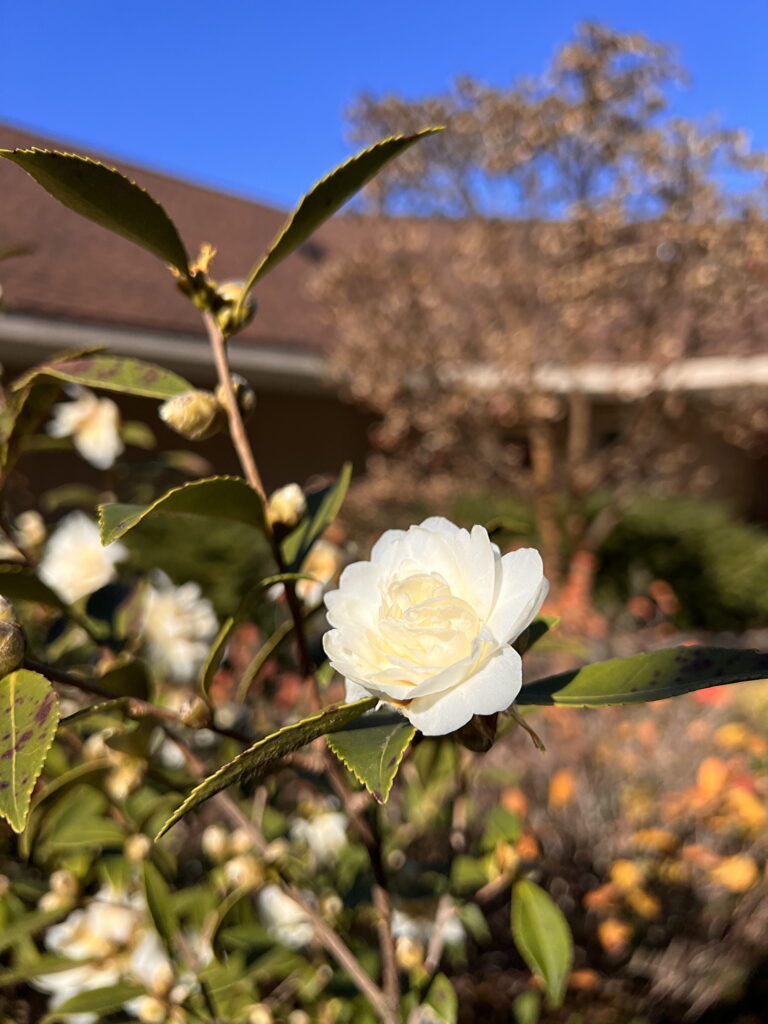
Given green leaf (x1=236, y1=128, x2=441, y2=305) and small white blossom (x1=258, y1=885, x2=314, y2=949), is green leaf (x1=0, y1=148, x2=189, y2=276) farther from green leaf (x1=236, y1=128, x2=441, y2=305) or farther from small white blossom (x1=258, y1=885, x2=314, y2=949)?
small white blossom (x1=258, y1=885, x2=314, y2=949)

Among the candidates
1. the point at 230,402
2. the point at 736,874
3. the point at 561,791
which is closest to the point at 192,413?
the point at 230,402

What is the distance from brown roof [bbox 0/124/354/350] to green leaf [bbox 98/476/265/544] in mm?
3513

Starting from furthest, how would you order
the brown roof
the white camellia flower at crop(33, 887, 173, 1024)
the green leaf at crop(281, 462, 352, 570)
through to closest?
the brown roof < the white camellia flower at crop(33, 887, 173, 1024) < the green leaf at crop(281, 462, 352, 570)

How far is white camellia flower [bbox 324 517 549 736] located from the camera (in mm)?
602

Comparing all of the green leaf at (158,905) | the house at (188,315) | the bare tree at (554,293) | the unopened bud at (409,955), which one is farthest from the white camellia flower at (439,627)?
the bare tree at (554,293)

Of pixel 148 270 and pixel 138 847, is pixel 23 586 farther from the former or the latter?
pixel 148 270

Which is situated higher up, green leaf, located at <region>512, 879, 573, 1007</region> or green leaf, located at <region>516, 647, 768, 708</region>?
green leaf, located at <region>516, 647, 768, 708</region>

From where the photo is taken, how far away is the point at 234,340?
20.2 ft

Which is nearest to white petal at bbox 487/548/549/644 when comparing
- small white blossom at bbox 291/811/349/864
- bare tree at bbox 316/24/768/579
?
small white blossom at bbox 291/811/349/864

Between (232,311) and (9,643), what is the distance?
35cm

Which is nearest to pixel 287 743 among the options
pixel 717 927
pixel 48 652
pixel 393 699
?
pixel 393 699

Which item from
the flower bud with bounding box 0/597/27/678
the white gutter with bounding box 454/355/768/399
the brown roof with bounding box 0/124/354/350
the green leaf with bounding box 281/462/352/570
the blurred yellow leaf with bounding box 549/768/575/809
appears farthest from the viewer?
the white gutter with bounding box 454/355/768/399

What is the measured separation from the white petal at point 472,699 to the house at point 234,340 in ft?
10.4

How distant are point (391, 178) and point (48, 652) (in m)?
6.39
